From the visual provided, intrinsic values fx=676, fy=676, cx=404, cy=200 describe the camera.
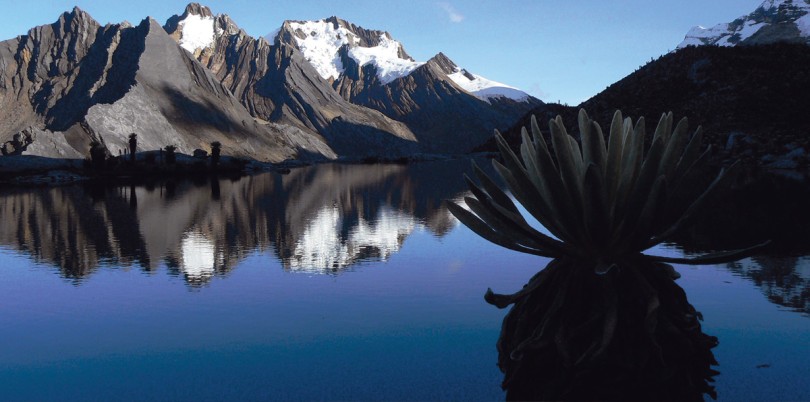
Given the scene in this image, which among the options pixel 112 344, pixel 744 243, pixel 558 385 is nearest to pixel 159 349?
pixel 112 344

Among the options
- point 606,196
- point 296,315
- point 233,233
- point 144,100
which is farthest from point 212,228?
point 144,100

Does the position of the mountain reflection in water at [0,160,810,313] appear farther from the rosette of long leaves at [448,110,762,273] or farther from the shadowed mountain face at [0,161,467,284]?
the rosette of long leaves at [448,110,762,273]

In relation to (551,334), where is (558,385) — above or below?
below

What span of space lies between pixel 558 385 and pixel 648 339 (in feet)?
3.54

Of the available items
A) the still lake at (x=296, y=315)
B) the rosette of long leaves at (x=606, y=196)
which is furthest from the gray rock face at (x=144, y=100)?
the rosette of long leaves at (x=606, y=196)

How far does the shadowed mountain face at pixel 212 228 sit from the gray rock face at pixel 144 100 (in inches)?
4026

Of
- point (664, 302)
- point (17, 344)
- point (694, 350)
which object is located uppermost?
point (664, 302)

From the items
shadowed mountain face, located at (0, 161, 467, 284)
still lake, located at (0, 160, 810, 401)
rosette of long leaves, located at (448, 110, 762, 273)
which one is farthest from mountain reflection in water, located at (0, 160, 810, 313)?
rosette of long leaves, located at (448, 110, 762, 273)

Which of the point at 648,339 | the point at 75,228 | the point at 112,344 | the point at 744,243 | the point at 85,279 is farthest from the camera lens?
the point at 75,228

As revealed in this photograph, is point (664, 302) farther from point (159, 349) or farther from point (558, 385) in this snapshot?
point (159, 349)

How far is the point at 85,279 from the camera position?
1664cm

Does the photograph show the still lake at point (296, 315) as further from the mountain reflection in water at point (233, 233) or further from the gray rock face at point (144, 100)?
the gray rock face at point (144, 100)

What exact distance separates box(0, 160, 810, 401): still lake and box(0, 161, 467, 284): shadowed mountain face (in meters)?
0.18

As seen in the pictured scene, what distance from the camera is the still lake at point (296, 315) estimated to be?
8.80 meters
